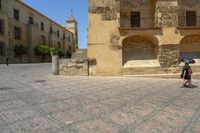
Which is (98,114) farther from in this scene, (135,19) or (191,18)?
(191,18)

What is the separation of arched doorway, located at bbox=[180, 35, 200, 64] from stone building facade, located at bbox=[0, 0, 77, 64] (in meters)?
23.1

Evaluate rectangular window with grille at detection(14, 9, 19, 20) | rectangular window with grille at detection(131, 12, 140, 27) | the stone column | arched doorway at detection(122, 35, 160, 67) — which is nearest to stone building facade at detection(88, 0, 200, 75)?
the stone column

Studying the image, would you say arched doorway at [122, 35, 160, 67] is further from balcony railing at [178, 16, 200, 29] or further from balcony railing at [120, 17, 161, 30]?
balcony railing at [178, 16, 200, 29]

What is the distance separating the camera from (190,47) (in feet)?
44.9

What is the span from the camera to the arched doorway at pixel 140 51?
13.5 m

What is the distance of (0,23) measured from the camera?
2783cm

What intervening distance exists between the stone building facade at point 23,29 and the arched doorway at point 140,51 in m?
20.1

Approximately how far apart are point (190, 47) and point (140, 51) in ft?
11.1

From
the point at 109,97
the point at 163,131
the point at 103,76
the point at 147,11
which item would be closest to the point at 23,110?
the point at 109,97

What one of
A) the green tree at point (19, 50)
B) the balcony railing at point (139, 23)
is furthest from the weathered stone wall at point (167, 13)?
the green tree at point (19, 50)

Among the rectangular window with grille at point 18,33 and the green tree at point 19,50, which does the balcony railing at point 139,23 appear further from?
the rectangular window with grille at point 18,33

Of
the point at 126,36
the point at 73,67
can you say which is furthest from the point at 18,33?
the point at 126,36

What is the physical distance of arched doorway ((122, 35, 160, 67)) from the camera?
44.3 ft

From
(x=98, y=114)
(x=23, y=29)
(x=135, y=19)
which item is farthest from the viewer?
(x=23, y=29)
